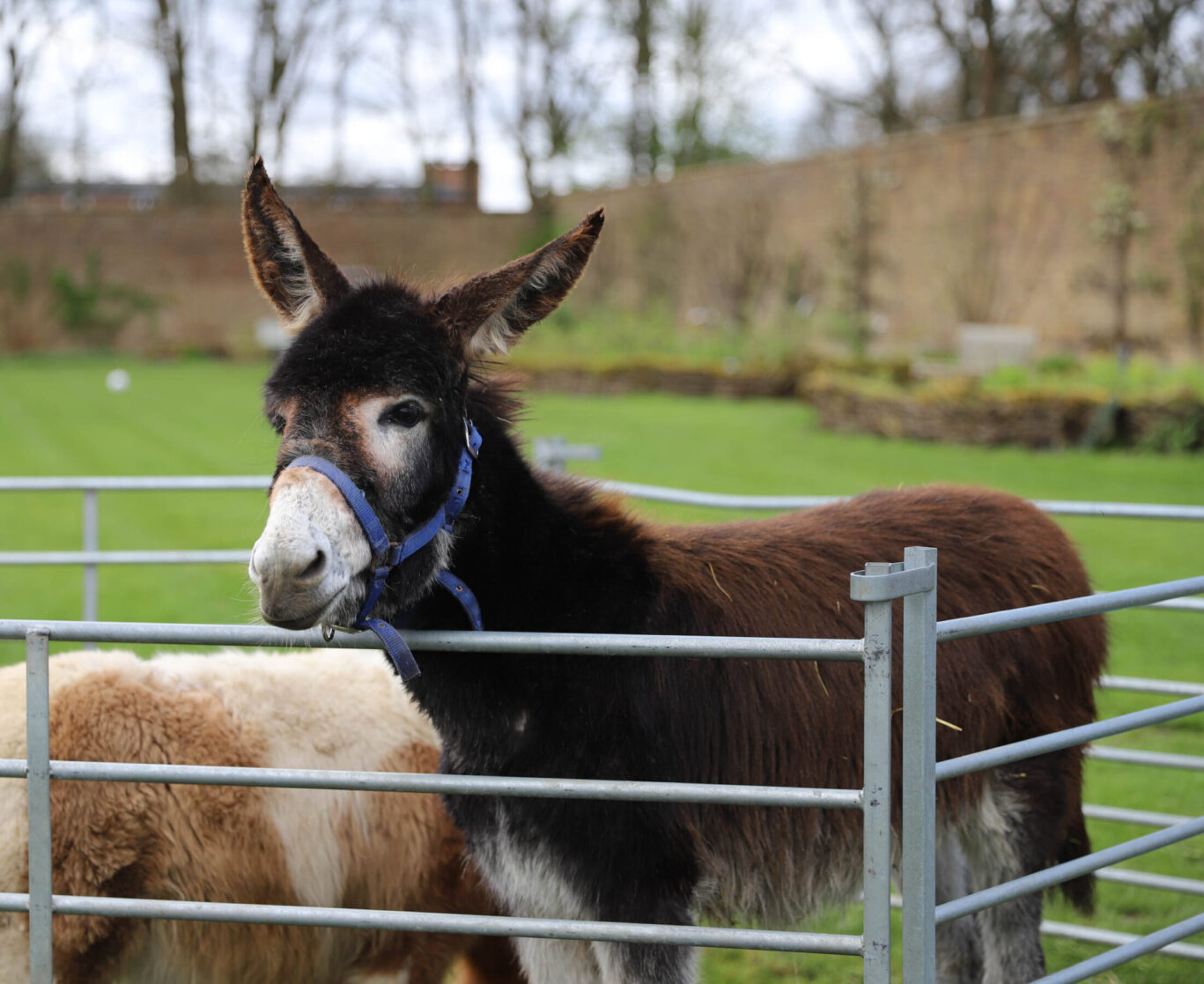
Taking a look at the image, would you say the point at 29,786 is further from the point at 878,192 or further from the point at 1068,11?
the point at 1068,11

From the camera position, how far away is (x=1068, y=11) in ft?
88.1

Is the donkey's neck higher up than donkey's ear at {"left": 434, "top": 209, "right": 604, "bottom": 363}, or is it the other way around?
donkey's ear at {"left": 434, "top": 209, "right": 604, "bottom": 363}

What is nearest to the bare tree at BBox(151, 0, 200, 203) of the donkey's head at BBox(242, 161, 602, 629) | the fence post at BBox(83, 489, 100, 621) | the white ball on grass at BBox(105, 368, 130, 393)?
the white ball on grass at BBox(105, 368, 130, 393)

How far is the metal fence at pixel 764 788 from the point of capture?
7.45 ft

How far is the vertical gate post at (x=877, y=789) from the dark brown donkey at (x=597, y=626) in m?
0.59

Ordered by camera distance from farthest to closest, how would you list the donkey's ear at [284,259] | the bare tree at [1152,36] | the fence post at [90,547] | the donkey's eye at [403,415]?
the bare tree at [1152,36] < the fence post at [90,547] < the donkey's ear at [284,259] < the donkey's eye at [403,415]

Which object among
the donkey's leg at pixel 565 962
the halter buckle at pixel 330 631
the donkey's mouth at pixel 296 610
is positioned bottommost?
the donkey's leg at pixel 565 962

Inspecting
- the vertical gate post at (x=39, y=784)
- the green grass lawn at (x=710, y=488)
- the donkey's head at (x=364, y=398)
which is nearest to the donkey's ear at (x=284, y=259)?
the donkey's head at (x=364, y=398)

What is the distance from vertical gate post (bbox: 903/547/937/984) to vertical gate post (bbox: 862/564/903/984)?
0.04 metres

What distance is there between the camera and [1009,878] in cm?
334

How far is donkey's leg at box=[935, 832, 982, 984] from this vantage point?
3.90 m

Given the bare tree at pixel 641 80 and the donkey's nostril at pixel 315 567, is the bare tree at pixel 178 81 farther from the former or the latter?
the donkey's nostril at pixel 315 567

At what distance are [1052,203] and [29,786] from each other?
21.4m

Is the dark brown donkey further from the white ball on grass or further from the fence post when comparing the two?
the white ball on grass
